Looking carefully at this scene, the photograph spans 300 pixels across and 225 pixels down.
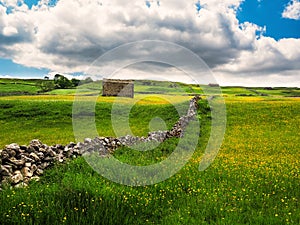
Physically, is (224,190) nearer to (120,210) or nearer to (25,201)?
(120,210)

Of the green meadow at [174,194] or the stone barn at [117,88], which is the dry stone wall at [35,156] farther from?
the stone barn at [117,88]

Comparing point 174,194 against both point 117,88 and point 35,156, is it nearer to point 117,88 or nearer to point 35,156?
point 35,156

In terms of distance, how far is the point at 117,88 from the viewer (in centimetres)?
6150

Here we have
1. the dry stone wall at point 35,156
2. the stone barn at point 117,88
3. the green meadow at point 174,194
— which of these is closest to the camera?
the green meadow at point 174,194

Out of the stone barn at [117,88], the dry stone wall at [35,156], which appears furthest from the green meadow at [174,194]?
the stone barn at [117,88]

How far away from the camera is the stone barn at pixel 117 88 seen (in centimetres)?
6038

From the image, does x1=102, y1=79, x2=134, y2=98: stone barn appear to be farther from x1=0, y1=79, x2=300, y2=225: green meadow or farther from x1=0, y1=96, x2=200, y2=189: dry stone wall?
x1=0, y1=96, x2=200, y2=189: dry stone wall

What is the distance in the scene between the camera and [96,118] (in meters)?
33.2

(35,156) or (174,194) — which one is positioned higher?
(35,156)

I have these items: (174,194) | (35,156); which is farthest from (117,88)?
(174,194)

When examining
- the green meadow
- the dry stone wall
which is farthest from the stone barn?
the dry stone wall

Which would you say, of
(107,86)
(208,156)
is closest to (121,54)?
(208,156)

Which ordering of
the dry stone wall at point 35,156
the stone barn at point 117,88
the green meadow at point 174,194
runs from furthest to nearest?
the stone barn at point 117,88, the dry stone wall at point 35,156, the green meadow at point 174,194

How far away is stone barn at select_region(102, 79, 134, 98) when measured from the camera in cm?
6038
